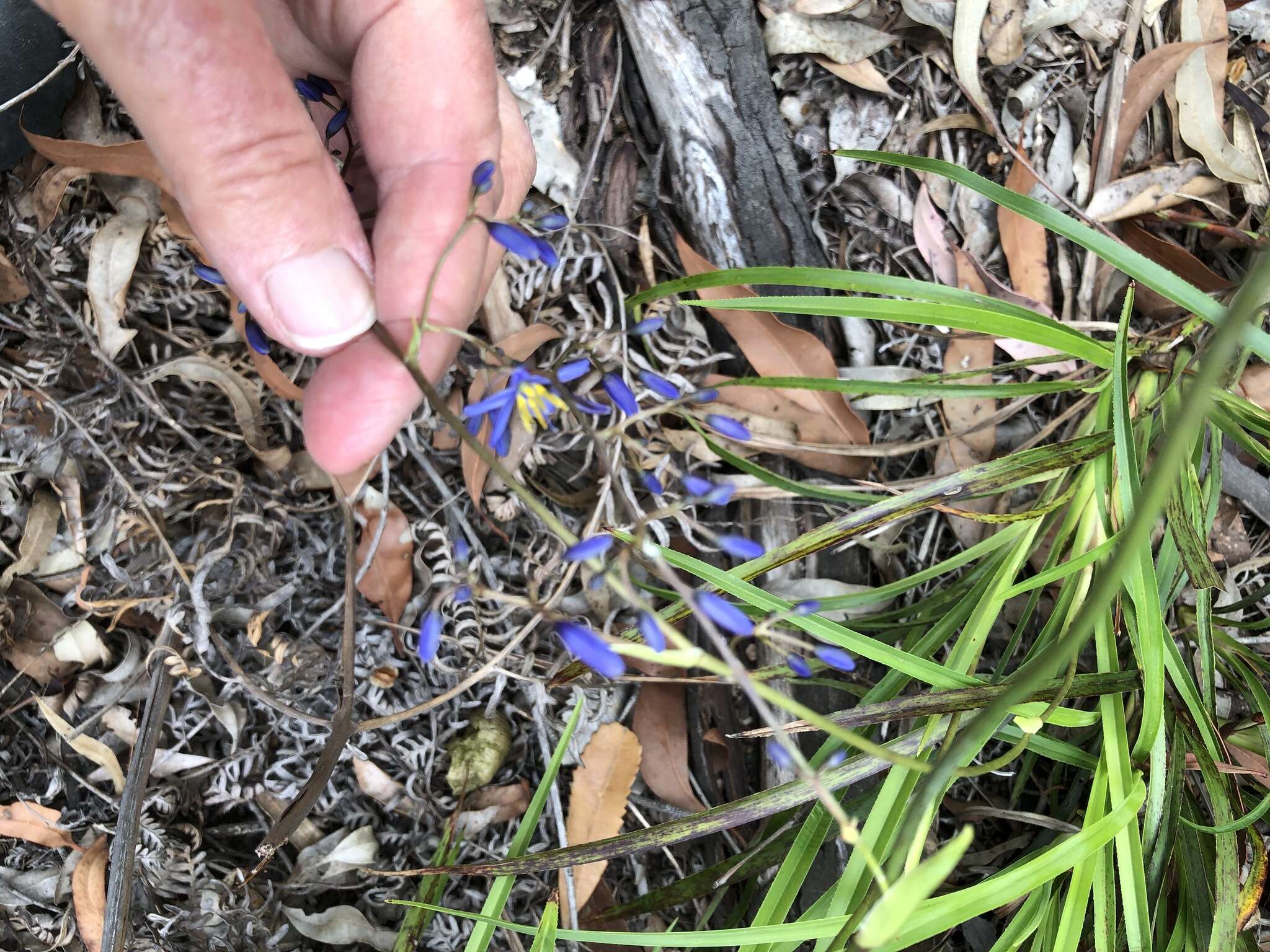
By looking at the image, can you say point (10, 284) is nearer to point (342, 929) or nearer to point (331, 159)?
point (331, 159)

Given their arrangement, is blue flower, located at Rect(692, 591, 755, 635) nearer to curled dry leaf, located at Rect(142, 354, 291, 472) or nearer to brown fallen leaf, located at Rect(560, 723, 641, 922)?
brown fallen leaf, located at Rect(560, 723, 641, 922)

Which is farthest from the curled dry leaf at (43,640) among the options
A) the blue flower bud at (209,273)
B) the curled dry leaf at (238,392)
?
A: the blue flower bud at (209,273)

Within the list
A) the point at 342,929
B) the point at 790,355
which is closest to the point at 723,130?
the point at 790,355

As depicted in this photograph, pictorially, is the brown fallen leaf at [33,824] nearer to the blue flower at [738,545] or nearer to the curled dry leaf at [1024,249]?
the blue flower at [738,545]

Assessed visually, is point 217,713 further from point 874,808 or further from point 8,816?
point 874,808

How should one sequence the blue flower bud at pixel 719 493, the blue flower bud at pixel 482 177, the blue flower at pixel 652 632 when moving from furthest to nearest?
the blue flower bud at pixel 482 177, the blue flower bud at pixel 719 493, the blue flower at pixel 652 632

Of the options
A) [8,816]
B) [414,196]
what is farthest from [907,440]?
[8,816]
